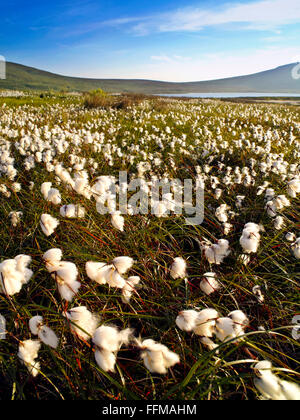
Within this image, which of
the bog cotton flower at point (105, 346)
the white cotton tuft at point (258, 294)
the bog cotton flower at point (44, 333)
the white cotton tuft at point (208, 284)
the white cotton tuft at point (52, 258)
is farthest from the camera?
the white cotton tuft at point (258, 294)

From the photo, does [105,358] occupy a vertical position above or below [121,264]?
below

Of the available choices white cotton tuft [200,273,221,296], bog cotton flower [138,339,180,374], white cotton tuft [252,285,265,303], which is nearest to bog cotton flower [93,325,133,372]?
bog cotton flower [138,339,180,374]

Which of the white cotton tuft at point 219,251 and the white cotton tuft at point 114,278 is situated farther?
the white cotton tuft at point 219,251

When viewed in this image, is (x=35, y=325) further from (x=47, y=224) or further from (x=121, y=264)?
(x=47, y=224)

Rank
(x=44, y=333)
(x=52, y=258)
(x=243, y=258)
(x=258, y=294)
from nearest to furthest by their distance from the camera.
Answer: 1. (x=44, y=333)
2. (x=52, y=258)
3. (x=258, y=294)
4. (x=243, y=258)

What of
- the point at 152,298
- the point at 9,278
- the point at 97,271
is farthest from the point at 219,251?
the point at 9,278

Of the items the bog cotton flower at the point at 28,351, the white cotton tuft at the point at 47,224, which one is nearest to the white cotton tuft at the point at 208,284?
the bog cotton flower at the point at 28,351

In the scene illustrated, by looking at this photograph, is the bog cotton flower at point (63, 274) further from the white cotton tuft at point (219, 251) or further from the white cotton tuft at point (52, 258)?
the white cotton tuft at point (219, 251)

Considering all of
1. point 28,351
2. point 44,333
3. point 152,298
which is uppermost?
point 44,333

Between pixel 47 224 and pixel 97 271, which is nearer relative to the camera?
pixel 97 271

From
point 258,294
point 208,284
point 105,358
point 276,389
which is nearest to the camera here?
point 276,389

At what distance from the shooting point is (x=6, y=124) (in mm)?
8047

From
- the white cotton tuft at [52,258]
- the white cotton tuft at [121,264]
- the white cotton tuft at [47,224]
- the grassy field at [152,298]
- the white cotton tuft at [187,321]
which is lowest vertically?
the grassy field at [152,298]
